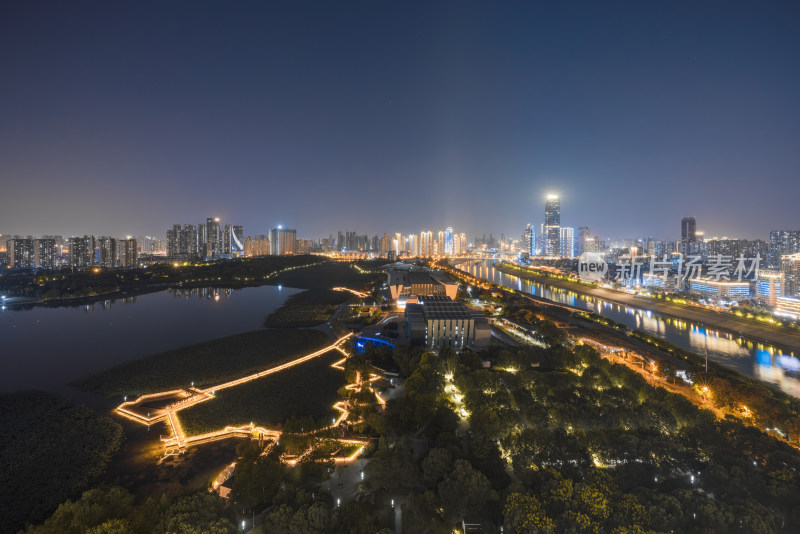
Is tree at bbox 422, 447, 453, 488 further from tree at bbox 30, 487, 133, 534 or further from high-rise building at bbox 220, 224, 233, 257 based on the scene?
high-rise building at bbox 220, 224, 233, 257

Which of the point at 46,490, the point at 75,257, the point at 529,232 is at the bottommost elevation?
the point at 46,490

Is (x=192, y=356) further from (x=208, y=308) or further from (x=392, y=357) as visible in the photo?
(x=208, y=308)

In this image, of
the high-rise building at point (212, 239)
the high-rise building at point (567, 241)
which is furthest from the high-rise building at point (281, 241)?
the high-rise building at point (567, 241)

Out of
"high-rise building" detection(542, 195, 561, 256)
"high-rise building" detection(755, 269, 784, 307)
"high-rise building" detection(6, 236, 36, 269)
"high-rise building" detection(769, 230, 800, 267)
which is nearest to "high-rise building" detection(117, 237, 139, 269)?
"high-rise building" detection(6, 236, 36, 269)

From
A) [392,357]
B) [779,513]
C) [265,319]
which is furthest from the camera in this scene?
[265,319]

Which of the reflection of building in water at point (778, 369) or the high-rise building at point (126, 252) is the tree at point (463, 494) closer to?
the reflection of building in water at point (778, 369)

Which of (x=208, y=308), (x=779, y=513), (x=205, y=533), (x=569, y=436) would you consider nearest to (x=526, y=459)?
(x=569, y=436)

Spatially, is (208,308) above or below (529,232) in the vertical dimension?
below
